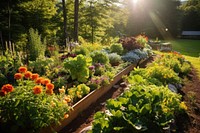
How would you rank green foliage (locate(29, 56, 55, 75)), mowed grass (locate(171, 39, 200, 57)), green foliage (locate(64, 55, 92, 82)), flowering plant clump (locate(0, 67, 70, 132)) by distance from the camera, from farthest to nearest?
mowed grass (locate(171, 39, 200, 57))
green foliage (locate(29, 56, 55, 75))
green foliage (locate(64, 55, 92, 82))
flowering plant clump (locate(0, 67, 70, 132))

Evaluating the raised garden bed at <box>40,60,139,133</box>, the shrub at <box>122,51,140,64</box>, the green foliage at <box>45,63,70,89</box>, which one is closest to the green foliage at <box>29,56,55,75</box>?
the green foliage at <box>45,63,70,89</box>

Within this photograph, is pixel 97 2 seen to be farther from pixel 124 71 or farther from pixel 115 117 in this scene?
pixel 115 117

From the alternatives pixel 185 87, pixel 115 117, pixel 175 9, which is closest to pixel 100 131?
pixel 115 117

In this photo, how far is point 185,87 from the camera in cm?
664

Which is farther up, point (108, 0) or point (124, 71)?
point (108, 0)

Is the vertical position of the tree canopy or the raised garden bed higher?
the tree canopy

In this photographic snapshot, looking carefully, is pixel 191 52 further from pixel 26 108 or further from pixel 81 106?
pixel 26 108

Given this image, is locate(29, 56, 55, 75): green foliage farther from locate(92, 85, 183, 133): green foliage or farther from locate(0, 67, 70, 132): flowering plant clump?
locate(92, 85, 183, 133): green foliage

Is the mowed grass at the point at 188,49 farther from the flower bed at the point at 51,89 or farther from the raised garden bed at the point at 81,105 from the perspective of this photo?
the raised garden bed at the point at 81,105

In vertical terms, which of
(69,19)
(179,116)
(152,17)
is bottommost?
(179,116)

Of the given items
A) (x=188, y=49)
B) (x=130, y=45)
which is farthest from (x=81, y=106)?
(x=188, y=49)

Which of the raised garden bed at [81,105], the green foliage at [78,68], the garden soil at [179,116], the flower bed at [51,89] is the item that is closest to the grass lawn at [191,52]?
the garden soil at [179,116]

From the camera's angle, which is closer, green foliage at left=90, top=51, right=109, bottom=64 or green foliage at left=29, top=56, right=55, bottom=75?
green foliage at left=29, top=56, right=55, bottom=75

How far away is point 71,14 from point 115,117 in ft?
58.4
